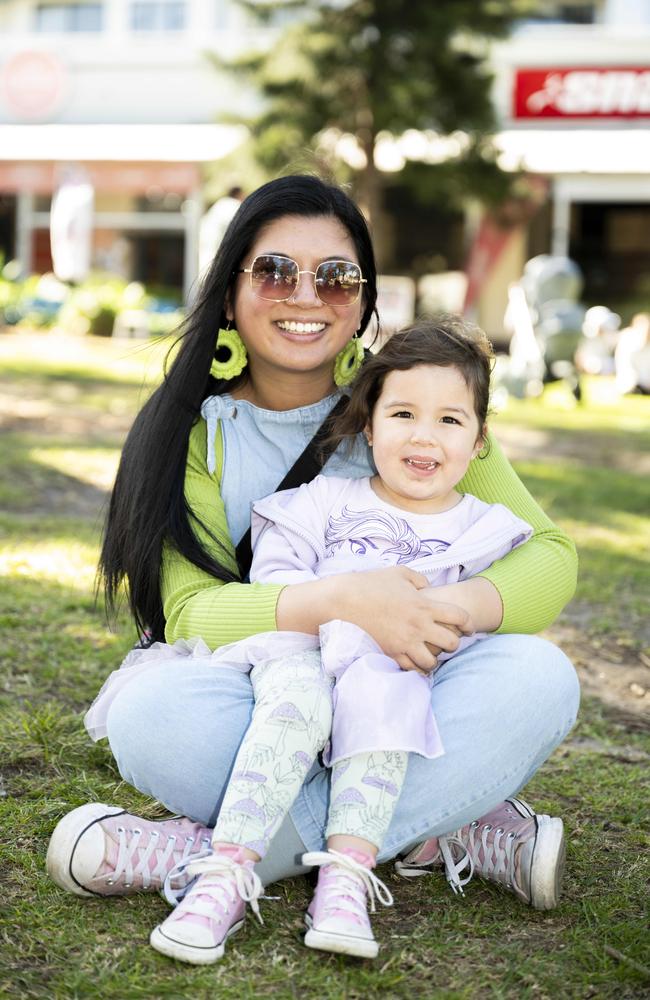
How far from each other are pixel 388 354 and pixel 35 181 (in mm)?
18229

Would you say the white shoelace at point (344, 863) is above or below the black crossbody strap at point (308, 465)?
below

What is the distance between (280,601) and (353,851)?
1.51 feet

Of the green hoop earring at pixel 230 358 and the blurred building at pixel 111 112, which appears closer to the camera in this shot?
the green hoop earring at pixel 230 358

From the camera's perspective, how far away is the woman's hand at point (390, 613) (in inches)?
80.9

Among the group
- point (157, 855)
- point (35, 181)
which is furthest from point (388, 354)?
point (35, 181)

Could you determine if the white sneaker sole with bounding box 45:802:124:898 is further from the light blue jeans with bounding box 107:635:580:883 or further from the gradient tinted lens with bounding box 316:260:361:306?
the gradient tinted lens with bounding box 316:260:361:306

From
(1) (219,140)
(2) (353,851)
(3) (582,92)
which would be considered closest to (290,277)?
(2) (353,851)

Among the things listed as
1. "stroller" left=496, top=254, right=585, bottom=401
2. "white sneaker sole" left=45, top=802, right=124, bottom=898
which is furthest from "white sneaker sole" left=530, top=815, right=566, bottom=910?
"stroller" left=496, top=254, right=585, bottom=401

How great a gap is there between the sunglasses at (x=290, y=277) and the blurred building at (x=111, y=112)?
663 inches

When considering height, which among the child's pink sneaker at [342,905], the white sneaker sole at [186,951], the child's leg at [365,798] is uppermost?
the child's leg at [365,798]

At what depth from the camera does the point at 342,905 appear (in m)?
1.85

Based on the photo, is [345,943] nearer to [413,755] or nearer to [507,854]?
[413,755]

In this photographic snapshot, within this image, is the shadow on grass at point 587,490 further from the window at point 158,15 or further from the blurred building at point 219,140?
the window at point 158,15

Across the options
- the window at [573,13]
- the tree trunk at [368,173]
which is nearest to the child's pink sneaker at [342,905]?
the tree trunk at [368,173]
